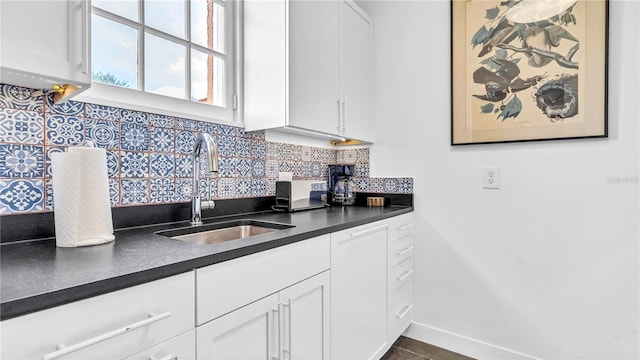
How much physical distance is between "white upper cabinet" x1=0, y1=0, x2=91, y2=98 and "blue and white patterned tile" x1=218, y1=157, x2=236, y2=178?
0.72m

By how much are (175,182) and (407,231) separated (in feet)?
4.58

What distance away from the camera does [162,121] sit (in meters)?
1.41

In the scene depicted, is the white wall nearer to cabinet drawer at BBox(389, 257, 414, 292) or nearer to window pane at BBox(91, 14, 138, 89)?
cabinet drawer at BBox(389, 257, 414, 292)

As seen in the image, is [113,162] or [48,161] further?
[113,162]

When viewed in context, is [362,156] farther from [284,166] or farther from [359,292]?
[359,292]

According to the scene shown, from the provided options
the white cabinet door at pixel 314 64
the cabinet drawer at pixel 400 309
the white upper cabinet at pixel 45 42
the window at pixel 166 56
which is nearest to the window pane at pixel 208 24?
the window at pixel 166 56

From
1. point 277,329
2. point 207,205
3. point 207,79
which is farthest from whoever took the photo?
point 207,79

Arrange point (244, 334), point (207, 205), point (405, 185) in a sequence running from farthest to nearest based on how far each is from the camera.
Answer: point (405, 185) → point (207, 205) → point (244, 334)

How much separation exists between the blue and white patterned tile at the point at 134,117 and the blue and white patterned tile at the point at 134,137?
16 millimetres

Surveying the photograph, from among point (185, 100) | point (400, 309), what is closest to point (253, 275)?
point (185, 100)

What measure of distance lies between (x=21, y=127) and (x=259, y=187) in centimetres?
104

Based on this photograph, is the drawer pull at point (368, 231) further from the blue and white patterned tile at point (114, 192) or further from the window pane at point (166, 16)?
the window pane at point (166, 16)

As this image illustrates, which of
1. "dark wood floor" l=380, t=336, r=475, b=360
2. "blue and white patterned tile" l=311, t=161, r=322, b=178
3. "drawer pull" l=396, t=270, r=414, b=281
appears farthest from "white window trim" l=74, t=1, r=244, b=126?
"dark wood floor" l=380, t=336, r=475, b=360

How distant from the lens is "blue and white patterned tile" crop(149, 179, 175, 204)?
136cm
